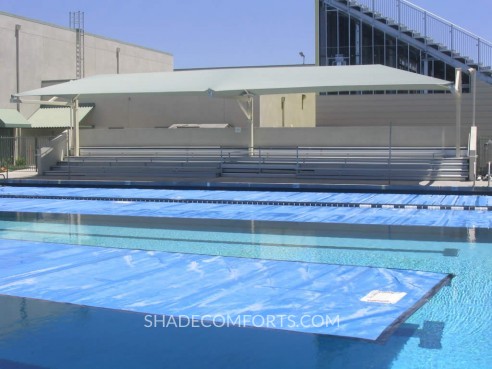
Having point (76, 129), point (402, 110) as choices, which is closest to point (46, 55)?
point (76, 129)

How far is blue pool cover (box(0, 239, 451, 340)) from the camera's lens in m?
6.16

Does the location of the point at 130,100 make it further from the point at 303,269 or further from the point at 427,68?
the point at 303,269

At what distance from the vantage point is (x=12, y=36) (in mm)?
32125

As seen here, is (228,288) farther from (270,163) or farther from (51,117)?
(51,117)

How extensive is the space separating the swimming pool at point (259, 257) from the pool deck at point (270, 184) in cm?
347

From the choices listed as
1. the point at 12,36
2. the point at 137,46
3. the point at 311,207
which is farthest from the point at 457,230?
the point at 137,46

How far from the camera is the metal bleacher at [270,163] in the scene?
21.1 meters

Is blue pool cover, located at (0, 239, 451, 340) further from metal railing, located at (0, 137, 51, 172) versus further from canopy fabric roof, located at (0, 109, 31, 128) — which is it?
canopy fabric roof, located at (0, 109, 31, 128)

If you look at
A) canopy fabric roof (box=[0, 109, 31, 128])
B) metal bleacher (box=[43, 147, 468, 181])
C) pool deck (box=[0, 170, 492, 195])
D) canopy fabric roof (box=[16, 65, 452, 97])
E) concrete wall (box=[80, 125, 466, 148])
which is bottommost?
pool deck (box=[0, 170, 492, 195])

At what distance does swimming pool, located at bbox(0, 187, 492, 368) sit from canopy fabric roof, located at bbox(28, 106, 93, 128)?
1500 cm

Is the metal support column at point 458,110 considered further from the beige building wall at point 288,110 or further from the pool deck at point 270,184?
the beige building wall at point 288,110

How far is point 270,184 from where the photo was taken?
20.0m

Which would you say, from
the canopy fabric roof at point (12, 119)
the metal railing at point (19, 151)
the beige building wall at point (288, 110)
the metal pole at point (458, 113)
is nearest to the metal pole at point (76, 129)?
the metal railing at point (19, 151)

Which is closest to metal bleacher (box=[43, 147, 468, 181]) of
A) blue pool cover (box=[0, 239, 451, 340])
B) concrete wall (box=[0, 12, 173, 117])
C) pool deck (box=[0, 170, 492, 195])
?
pool deck (box=[0, 170, 492, 195])
